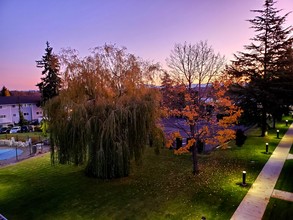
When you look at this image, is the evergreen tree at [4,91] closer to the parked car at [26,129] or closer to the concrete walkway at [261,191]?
the parked car at [26,129]

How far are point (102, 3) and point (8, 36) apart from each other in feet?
33.9

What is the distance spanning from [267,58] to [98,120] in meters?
18.1

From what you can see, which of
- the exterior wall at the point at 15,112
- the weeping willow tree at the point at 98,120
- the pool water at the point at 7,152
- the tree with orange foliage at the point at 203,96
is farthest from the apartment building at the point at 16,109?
the tree with orange foliage at the point at 203,96

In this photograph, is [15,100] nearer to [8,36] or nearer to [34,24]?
[8,36]

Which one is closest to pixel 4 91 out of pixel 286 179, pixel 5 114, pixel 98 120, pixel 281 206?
pixel 5 114

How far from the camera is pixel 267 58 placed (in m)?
21.2

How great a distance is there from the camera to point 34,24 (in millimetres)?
17875

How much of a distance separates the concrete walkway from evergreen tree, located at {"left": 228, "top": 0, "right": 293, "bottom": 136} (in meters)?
6.42

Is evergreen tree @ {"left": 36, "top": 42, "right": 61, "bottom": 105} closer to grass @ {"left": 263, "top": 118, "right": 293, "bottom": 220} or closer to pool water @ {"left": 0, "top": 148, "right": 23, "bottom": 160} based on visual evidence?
pool water @ {"left": 0, "top": 148, "right": 23, "bottom": 160}

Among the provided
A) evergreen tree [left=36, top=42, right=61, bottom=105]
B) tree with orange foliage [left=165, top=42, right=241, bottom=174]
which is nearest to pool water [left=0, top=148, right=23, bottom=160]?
evergreen tree [left=36, top=42, right=61, bottom=105]

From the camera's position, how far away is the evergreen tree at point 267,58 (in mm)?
20844

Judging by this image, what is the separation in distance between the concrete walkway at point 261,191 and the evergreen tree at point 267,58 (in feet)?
21.1

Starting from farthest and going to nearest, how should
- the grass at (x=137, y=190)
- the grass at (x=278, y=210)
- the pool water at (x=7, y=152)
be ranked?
the pool water at (x=7, y=152) → the grass at (x=137, y=190) → the grass at (x=278, y=210)

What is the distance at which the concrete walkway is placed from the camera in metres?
8.08
